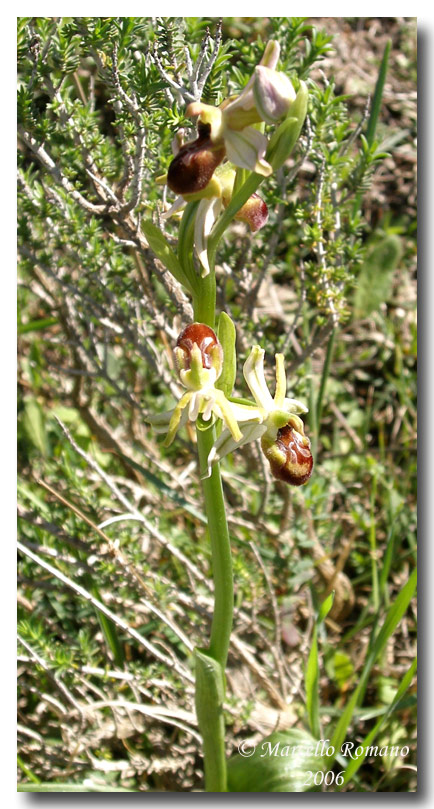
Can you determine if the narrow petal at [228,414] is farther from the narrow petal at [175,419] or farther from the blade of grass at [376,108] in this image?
the blade of grass at [376,108]

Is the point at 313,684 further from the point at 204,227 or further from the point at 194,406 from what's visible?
the point at 204,227

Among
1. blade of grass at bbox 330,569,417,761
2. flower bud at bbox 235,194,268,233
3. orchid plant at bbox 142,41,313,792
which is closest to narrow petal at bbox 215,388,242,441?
orchid plant at bbox 142,41,313,792

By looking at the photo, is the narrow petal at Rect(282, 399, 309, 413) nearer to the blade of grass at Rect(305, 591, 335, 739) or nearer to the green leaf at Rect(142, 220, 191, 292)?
the green leaf at Rect(142, 220, 191, 292)

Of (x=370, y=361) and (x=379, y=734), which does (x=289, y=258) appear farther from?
(x=379, y=734)

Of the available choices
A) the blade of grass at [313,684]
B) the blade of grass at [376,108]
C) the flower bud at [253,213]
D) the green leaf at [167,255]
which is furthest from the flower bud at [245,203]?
the blade of grass at [313,684]

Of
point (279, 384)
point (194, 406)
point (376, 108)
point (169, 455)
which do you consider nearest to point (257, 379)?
point (279, 384)

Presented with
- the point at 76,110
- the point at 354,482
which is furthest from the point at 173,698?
the point at 76,110
